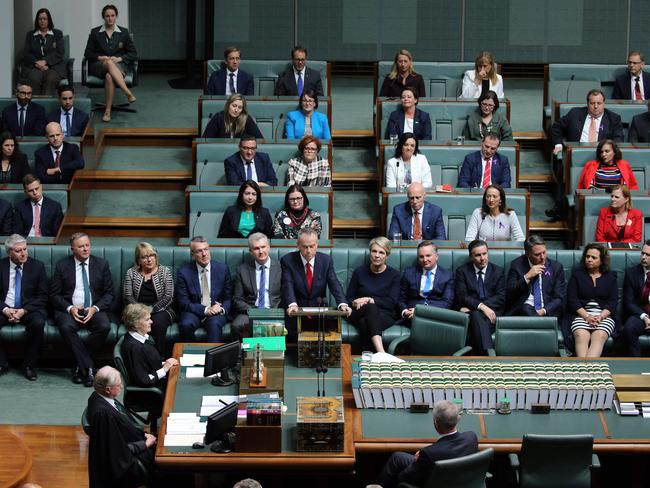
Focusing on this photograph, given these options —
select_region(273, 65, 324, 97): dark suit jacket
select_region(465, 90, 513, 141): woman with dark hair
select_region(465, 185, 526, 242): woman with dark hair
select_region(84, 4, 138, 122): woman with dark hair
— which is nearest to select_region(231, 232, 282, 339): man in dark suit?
select_region(465, 185, 526, 242): woman with dark hair

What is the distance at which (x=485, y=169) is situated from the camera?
10.6 meters

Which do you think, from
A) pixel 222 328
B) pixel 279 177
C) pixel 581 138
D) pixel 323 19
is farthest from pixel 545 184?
pixel 323 19

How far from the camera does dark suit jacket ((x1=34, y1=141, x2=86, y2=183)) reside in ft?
35.2

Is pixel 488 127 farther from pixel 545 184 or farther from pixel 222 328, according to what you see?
pixel 222 328

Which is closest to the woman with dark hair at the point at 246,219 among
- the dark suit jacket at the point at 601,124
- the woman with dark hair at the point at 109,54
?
the dark suit jacket at the point at 601,124

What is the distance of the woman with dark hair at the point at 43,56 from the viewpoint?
12.5 m

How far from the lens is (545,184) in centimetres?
1149

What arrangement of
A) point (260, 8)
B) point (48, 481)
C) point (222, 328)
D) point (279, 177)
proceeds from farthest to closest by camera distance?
point (260, 8)
point (279, 177)
point (222, 328)
point (48, 481)

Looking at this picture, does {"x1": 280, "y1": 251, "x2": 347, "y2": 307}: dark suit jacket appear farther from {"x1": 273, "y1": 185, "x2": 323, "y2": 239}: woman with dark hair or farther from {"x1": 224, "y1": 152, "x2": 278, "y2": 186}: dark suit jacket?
{"x1": 224, "y1": 152, "x2": 278, "y2": 186}: dark suit jacket

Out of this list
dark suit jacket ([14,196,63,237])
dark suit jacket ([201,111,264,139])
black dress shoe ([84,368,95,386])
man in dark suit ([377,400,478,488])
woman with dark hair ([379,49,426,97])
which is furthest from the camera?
woman with dark hair ([379,49,426,97])

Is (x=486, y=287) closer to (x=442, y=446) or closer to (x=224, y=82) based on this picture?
(x=442, y=446)

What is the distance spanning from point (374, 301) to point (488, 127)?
2.98 metres

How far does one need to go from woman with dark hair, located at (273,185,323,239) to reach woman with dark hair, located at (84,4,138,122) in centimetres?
356

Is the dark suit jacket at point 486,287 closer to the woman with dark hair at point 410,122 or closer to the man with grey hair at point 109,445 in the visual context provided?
the woman with dark hair at point 410,122
